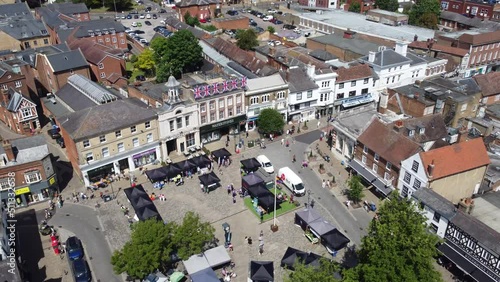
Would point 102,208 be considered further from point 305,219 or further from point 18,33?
point 18,33

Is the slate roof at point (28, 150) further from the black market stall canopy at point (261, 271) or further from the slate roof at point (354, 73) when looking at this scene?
the slate roof at point (354, 73)

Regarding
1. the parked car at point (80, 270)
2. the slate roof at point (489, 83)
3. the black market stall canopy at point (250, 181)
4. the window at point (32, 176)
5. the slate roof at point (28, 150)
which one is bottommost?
the parked car at point (80, 270)

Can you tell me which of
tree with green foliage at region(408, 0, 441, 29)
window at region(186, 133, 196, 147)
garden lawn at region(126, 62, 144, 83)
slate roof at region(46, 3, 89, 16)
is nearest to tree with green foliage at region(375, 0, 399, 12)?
tree with green foliage at region(408, 0, 441, 29)

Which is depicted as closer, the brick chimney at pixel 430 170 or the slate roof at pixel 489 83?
the brick chimney at pixel 430 170

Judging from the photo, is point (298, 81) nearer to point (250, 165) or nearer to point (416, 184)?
point (250, 165)

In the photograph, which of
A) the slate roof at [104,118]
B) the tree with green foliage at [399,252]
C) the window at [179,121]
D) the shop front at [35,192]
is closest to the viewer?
the tree with green foliage at [399,252]

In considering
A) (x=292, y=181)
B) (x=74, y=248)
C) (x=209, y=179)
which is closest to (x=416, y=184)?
(x=292, y=181)

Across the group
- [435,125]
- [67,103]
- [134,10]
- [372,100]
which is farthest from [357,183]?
[134,10]

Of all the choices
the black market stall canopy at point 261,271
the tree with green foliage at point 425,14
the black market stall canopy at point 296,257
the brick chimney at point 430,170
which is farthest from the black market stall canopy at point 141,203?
the tree with green foliage at point 425,14

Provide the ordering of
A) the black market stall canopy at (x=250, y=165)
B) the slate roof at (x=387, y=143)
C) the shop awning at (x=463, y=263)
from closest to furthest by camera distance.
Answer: the shop awning at (x=463, y=263) < the slate roof at (x=387, y=143) < the black market stall canopy at (x=250, y=165)
